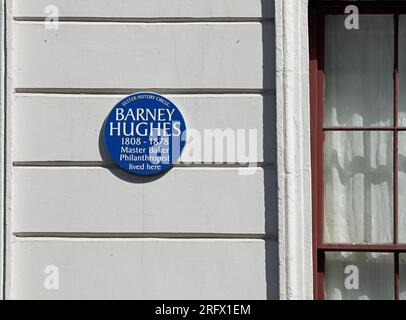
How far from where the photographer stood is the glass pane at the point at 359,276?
7.23 meters

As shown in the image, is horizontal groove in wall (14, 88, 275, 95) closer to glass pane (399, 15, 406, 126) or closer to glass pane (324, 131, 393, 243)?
glass pane (324, 131, 393, 243)

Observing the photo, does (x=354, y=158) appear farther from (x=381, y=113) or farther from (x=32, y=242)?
(x=32, y=242)

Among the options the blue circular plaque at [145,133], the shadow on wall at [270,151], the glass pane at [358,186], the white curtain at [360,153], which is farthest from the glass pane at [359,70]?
the blue circular plaque at [145,133]

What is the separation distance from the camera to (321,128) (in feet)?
23.9

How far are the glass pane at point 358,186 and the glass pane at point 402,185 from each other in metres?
0.06

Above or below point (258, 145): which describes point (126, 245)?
below

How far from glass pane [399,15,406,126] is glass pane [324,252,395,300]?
3.25 feet

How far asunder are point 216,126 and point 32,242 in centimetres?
149

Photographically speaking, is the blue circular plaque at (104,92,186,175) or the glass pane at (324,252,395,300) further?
the glass pane at (324,252,395,300)

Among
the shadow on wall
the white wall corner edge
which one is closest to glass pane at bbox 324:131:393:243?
the white wall corner edge

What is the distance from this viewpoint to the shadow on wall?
23.0 feet

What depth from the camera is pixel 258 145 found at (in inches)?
278

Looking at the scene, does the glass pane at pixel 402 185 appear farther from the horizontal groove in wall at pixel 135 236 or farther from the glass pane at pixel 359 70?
the horizontal groove in wall at pixel 135 236
